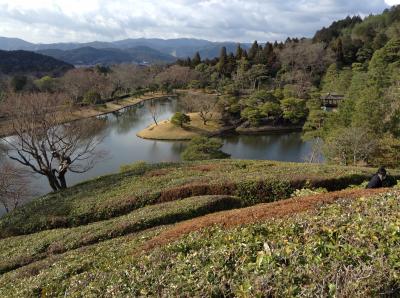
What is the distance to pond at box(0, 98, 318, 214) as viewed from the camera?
132 ft

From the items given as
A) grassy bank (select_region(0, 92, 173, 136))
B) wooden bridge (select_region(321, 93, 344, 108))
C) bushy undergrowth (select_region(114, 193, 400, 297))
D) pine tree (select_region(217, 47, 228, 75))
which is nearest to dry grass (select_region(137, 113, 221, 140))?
grassy bank (select_region(0, 92, 173, 136))

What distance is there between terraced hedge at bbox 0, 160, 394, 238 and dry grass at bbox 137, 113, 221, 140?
36.4 metres

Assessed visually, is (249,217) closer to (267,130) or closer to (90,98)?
(267,130)

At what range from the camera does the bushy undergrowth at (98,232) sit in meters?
12.0

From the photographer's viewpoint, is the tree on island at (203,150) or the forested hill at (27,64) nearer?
the tree on island at (203,150)

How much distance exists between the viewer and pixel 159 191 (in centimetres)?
1605

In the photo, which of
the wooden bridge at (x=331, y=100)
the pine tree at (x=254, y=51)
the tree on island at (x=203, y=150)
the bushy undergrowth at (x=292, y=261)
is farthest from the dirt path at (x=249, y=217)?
the pine tree at (x=254, y=51)

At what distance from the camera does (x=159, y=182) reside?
688 inches

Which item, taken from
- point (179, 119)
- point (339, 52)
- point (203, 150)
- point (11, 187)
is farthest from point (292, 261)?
point (339, 52)

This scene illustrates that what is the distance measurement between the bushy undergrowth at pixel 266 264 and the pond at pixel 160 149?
91.4ft

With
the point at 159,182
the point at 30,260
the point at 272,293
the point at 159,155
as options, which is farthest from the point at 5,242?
the point at 159,155

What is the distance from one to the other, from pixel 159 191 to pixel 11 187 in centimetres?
1780

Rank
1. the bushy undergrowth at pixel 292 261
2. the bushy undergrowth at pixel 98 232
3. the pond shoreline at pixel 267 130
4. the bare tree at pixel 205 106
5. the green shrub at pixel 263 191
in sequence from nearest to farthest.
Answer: the bushy undergrowth at pixel 292 261
the bushy undergrowth at pixel 98 232
the green shrub at pixel 263 191
the pond shoreline at pixel 267 130
the bare tree at pixel 205 106

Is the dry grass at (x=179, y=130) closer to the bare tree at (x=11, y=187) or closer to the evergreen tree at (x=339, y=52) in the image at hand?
the bare tree at (x=11, y=187)
